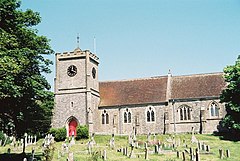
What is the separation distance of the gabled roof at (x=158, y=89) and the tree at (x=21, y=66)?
23467 millimetres

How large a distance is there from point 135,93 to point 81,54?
1007 centimetres

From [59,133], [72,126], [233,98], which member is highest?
[233,98]

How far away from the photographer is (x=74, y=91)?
165 feet

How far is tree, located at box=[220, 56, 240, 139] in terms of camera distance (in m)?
40.5

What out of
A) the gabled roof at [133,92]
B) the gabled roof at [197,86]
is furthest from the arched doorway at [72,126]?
the gabled roof at [197,86]

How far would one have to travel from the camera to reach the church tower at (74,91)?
49406 millimetres

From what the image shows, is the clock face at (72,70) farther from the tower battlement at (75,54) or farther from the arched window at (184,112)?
the arched window at (184,112)

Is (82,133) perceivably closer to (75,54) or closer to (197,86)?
(75,54)

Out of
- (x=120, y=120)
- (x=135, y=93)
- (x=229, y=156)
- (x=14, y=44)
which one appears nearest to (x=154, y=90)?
(x=135, y=93)

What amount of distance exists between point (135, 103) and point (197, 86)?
9418 mm

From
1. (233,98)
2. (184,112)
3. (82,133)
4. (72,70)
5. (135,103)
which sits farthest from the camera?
(72,70)

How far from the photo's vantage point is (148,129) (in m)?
50.0

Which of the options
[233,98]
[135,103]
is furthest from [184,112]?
[233,98]

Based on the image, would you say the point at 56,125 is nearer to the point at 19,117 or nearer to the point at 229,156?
the point at 19,117
